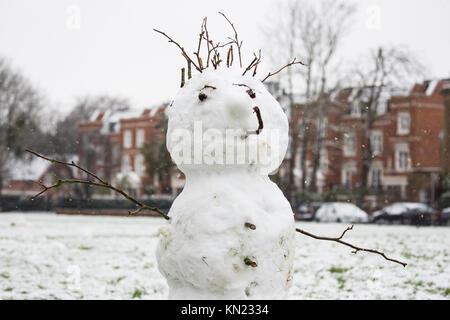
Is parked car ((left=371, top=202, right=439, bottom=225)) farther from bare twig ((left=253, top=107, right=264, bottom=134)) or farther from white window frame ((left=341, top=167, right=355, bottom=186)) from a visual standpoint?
bare twig ((left=253, top=107, right=264, bottom=134))

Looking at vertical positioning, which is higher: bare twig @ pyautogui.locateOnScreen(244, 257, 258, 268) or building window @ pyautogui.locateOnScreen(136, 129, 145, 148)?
building window @ pyautogui.locateOnScreen(136, 129, 145, 148)

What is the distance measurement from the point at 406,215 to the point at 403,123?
16084 millimetres

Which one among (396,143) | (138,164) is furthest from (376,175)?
(138,164)

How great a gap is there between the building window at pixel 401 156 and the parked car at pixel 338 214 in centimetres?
1585

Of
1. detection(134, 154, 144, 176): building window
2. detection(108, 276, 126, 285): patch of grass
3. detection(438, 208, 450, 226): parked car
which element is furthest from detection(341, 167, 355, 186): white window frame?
detection(108, 276, 126, 285): patch of grass

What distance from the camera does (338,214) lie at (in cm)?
2706

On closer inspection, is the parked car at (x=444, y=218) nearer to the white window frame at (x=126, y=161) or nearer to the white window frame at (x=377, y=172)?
the white window frame at (x=377, y=172)

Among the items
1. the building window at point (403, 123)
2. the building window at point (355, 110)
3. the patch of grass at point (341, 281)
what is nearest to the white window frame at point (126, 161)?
the building window at point (355, 110)

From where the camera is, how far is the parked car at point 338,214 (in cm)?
2706

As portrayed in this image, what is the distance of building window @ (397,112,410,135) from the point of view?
41906mm

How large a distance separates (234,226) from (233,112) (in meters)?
0.70

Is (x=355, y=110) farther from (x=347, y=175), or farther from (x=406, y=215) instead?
(x=406, y=215)

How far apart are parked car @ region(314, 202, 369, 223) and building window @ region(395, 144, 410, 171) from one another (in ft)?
52.0
